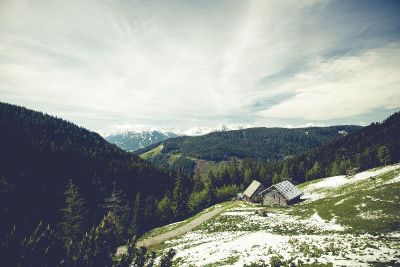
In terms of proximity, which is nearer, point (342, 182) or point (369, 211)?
point (369, 211)

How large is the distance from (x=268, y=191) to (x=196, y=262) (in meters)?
54.2

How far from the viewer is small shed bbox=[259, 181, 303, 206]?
71.2m

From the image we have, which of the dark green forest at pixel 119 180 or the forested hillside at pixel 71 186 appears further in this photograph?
the dark green forest at pixel 119 180

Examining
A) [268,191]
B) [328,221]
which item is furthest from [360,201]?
[268,191]

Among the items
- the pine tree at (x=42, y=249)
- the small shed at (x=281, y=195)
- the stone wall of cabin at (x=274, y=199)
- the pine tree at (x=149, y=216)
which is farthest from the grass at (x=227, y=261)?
the pine tree at (x=149, y=216)

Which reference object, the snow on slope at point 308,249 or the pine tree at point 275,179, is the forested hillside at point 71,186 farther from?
the pine tree at point 275,179

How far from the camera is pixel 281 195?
2857 inches

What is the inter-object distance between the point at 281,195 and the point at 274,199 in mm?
3203

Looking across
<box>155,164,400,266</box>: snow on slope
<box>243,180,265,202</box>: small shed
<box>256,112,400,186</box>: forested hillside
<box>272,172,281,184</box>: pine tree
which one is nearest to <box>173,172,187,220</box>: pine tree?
<box>243,180,265,202</box>: small shed

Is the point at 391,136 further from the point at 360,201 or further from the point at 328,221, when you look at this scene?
the point at 328,221

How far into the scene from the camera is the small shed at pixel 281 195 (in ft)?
234

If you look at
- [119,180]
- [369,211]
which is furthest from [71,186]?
[369,211]

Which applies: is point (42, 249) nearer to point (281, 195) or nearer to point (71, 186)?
point (71, 186)

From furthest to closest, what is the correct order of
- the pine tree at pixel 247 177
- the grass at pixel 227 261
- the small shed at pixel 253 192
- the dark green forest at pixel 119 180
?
the pine tree at pixel 247 177 < the small shed at pixel 253 192 < the dark green forest at pixel 119 180 < the grass at pixel 227 261
